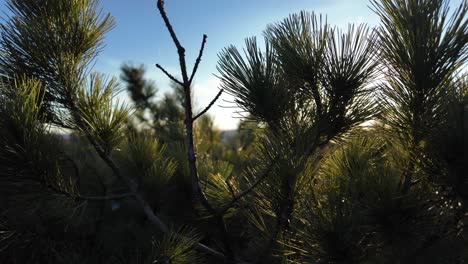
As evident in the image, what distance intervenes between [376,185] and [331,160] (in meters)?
0.13

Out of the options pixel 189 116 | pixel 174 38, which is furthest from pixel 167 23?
pixel 189 116

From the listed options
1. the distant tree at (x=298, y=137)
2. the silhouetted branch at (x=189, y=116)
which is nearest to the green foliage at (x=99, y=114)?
the distant tree at (x=298, y=137)

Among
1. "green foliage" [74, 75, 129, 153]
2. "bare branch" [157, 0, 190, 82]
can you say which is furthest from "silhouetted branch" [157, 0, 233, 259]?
"green foliage" [74, 75, 129, 153]

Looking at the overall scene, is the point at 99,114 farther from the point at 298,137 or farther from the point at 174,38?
the point at 298,137

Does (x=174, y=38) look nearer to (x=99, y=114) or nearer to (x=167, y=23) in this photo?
(x=167, y=23)

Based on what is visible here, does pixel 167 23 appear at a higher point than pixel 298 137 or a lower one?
higher

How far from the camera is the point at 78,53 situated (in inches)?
20.7

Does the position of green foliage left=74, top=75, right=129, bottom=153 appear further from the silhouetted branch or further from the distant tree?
the silhouetted branch

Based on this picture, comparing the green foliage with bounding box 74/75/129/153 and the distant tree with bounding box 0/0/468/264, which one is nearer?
the distant tree with bounding box 0/0/468/264

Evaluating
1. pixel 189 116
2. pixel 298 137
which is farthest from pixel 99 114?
pixel 298 137

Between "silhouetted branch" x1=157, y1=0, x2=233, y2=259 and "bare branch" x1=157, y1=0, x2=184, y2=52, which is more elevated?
"bare branch" x1=157, y1=0, x2=184, y2=52

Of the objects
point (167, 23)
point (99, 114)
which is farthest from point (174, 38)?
point (99, 114)

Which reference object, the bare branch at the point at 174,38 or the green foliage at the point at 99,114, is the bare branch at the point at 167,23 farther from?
the green foliage at the point at 99,114

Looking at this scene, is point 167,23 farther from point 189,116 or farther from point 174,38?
point 189,116
